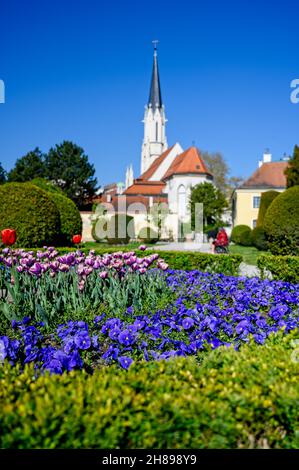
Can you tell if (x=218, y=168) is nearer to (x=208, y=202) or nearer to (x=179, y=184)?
(x=179, y=184)

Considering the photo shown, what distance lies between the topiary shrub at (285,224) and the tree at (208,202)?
26900mm

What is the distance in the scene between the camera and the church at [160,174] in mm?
48091

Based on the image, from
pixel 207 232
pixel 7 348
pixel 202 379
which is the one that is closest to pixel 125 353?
pixel 7 348

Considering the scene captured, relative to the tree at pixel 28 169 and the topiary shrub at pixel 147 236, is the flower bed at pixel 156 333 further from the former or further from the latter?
the tree at pixel 28 169

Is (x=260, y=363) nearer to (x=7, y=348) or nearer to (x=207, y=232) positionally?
(x=7, y=348)

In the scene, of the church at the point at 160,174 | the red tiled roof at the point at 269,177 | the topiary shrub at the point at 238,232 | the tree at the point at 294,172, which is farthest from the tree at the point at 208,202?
the tree at the point at 294,172

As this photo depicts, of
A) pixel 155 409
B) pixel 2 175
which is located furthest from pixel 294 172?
pixel 2 175

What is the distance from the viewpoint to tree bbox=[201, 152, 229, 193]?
58.4 meters

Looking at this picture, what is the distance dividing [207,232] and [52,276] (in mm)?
35458

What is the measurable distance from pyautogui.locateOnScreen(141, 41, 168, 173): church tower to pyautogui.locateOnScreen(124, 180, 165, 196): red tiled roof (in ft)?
50.1

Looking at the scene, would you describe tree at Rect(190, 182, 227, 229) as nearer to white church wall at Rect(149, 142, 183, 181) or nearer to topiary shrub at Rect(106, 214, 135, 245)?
topiary shrub at Rect(106, 214, 135, 245)

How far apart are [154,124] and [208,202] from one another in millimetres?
35252

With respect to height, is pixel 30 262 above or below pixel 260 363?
above

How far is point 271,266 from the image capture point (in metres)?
10.1
